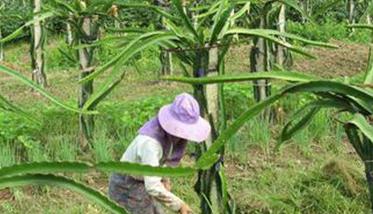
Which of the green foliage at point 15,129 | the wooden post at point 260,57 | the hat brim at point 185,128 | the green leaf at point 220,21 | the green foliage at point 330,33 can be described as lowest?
the green foliage at point 15,129

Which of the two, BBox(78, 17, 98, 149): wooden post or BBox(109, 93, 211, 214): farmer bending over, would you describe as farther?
BBox(78, 17, 98, 149): wooden post

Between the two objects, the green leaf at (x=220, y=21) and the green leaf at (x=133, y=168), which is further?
the green leaf at (x=220, y=21)

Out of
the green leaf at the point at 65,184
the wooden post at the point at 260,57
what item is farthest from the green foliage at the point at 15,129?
the green leaf at the point at 65,184

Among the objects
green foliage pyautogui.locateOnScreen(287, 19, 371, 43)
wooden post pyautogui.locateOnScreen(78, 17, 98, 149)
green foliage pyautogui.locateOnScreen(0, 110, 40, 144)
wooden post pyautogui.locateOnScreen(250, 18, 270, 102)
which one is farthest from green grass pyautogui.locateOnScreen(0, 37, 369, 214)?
green foliage pyautogui.locateOnScreen(287, 19, 371, 43)

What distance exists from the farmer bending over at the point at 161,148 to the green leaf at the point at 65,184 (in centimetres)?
136

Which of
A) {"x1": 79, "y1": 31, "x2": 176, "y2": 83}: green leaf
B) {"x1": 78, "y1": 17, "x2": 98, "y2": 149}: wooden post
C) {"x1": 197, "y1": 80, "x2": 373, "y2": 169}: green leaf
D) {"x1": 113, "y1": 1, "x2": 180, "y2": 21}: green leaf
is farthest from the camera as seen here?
{"x1": 78, "y1": 17, "x2": 98, "y2": 149}: wooden post

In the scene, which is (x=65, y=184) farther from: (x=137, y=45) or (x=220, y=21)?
(x=220, y=21)

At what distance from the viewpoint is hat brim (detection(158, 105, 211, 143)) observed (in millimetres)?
2982

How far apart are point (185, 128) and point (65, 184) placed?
1.38 metres

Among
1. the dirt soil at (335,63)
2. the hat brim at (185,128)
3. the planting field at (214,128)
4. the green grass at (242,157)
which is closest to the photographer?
the planting field at (214,128)

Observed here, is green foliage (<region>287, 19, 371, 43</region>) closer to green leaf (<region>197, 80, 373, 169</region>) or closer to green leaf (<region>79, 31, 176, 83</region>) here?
green leaf (<region>79, 31, 176, 83</region>)

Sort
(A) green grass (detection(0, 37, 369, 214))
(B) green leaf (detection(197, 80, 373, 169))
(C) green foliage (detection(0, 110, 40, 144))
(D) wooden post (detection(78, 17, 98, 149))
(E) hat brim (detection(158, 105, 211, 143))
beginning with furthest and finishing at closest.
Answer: (C) green foliage (detection(0, 110, 40, 144)) < (D) wooden post (detection(78, 17, 98, 149)) < (A) green grass (detection(0, 37, 369, 214)) < (E) hat brim (detection(158, 105, 211, 143)) < (B) green leaf (detection(197, 80, 373, 169))

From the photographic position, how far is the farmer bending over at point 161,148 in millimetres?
3004

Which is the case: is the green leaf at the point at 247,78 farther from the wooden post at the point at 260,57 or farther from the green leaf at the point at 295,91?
the wooden post at the point at 260,57
